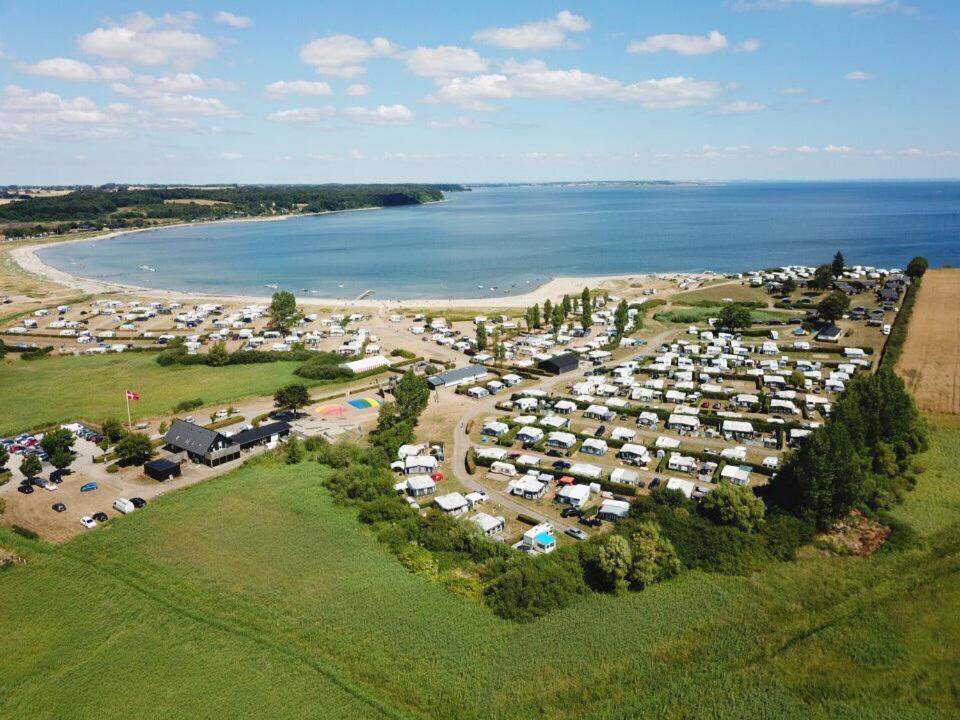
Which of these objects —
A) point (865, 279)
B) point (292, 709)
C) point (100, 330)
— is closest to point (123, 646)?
point (292, 709)

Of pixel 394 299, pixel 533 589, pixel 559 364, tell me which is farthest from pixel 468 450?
pixel 394 299

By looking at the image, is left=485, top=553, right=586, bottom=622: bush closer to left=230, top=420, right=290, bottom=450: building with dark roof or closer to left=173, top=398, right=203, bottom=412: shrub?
left=230, top=420, right=290, bottom=450: building with dark roof

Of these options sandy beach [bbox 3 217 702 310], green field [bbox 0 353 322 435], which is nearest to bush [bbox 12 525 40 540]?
green field [bbox 0 353 322 435]

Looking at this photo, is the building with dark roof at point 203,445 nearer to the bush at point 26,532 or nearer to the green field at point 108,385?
the green field at point 108,385

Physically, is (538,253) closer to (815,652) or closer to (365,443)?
(365,443)

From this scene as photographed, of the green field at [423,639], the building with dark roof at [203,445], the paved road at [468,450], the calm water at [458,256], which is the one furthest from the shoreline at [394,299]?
the green field at [423,639]

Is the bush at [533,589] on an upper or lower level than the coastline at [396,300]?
lower
